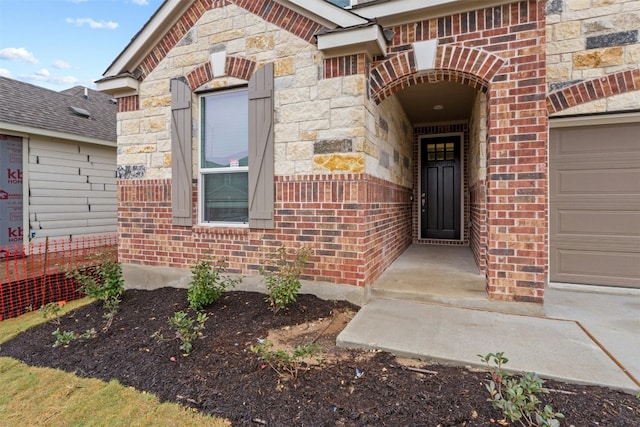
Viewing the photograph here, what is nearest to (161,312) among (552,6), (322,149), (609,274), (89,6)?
(322,149)

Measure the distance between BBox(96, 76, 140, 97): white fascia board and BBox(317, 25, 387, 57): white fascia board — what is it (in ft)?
10.0

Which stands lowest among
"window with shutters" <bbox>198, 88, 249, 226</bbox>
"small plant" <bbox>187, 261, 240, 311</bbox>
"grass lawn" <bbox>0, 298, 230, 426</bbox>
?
"grass lawn" <bbox>0, 298, 230, 426</bbox>

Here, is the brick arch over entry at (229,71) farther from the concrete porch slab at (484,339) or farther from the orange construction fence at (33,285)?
the concrete porch slab at (484,339)

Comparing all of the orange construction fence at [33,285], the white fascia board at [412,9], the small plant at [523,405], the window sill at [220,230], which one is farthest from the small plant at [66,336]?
the white fascia board at [412,9]

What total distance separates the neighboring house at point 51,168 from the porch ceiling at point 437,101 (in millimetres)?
7628

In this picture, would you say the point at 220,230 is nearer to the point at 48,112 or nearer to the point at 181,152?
the point at 181,152

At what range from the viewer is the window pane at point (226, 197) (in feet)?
14.3

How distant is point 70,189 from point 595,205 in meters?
10.4

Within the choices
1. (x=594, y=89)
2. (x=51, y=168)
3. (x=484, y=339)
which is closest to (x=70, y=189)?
(x=51, y=168)

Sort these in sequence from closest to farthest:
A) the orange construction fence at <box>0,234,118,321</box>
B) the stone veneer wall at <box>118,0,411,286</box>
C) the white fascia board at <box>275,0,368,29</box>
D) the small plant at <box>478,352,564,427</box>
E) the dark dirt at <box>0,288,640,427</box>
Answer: the small plant at <box>478,352,564,427</box>, the dark dirt at <box>0,288,640,427</box>, the white fascia board at <box>275,0,368,29</box>, the stone veneer wall at <box>118,0,411,286</box>, the orange construction fence at <box>0,234,118,321</box>

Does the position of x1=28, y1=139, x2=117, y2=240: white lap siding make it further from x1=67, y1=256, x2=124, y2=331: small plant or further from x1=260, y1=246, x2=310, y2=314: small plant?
x1=260, y1=246, x2=310, y2=314: small plant

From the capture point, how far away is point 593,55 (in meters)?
3.91

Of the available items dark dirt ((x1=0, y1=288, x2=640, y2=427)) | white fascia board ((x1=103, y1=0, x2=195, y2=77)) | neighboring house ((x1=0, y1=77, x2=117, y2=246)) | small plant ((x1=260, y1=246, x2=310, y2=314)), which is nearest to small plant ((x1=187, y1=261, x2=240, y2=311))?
dark dirt ((x1=0, y1=288, x2=640, y2=427))

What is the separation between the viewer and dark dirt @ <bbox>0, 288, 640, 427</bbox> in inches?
75.5
